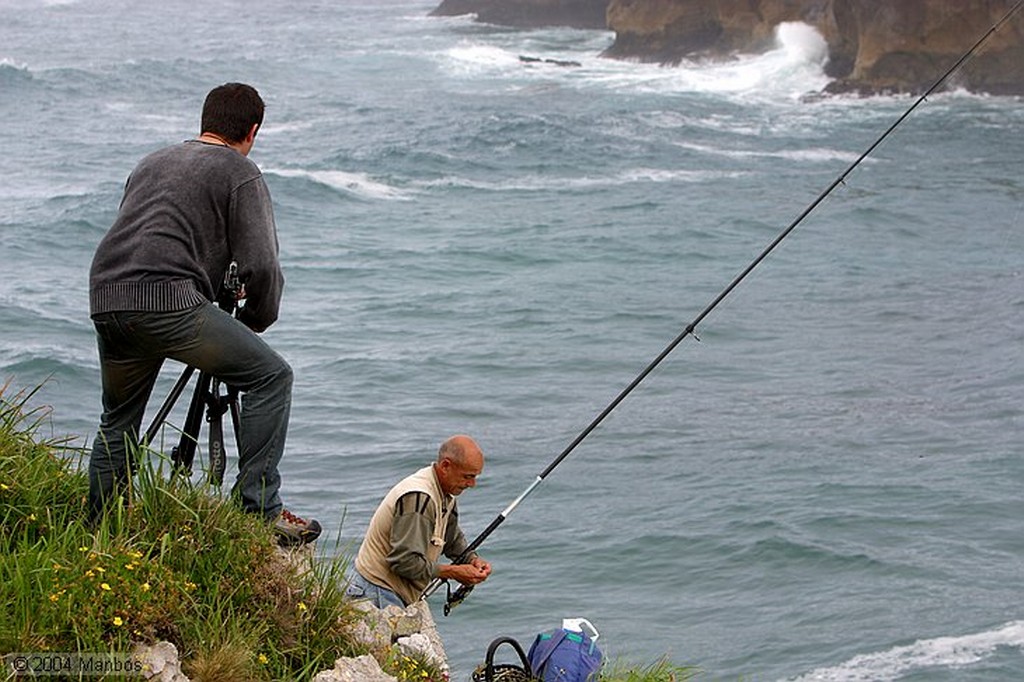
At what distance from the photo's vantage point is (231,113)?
214 inches

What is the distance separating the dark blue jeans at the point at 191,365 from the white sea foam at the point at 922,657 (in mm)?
6245

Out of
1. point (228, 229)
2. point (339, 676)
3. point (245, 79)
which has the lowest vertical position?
point (245, 79)

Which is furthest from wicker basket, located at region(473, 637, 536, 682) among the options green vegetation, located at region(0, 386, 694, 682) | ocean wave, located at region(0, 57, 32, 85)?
ocean wave, located at region(0, 57, 32, 85)

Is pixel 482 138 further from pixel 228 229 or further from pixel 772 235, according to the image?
pixel 228 229

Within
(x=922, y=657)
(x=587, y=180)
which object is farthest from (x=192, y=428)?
(x=587, y=180)

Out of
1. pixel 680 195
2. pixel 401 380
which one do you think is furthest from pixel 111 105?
pixel 401 380

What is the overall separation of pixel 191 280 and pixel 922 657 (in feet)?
24.8

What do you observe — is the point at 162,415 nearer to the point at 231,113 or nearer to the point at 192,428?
the point at 192,428

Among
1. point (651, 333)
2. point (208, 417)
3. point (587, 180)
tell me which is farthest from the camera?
point (587, 180)

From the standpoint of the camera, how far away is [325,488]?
1436 cm

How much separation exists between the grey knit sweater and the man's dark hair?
0.08 m

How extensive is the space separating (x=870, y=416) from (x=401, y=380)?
5.19 meters

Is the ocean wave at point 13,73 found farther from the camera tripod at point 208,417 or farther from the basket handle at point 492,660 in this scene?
the basket handle at point 492,660

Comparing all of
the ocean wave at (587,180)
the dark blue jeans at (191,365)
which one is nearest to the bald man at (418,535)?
the dark blue jeans at (191,365)
